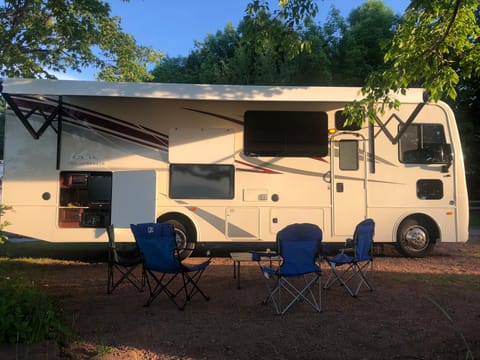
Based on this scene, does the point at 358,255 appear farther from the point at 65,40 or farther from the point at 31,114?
the point at 65,40

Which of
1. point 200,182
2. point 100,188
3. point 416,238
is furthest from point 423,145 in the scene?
point 100,188

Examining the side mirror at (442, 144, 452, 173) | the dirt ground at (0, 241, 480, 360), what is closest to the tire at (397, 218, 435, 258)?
the side mirror at (442, 144, 452, 173)

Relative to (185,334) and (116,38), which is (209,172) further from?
(116,38)

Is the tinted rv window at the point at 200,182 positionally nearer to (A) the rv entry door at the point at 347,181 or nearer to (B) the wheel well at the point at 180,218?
(B) the wheel well at the point at 180,218

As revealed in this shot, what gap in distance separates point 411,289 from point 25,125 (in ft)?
20.6

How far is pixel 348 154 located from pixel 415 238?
193 centimetres

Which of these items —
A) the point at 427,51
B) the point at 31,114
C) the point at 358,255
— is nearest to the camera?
the point at 427,51

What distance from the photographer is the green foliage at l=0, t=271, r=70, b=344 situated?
120 inches

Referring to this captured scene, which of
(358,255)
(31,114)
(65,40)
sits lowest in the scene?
(358,255)

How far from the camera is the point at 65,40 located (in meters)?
9.98

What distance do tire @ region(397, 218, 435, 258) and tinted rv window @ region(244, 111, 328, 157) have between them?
1.97m

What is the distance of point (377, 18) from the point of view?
17188mm

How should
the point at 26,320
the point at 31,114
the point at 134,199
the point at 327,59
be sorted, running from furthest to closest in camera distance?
the point at 327,59, the point at 31,114, the point at 134,199, the point at 26,320

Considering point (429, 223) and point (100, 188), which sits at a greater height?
point (100, 188)
